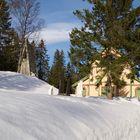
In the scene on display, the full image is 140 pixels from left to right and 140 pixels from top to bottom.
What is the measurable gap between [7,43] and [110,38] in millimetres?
30495

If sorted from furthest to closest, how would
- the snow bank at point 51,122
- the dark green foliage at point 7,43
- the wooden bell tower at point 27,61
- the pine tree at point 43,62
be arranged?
the pine tree at point 43,62
the dark green foliage at point 7,43
the wooden bell tower at point 27,61
the snow bank at point 51,122

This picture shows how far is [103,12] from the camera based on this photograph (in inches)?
1332

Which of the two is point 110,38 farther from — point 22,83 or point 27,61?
point 27,61

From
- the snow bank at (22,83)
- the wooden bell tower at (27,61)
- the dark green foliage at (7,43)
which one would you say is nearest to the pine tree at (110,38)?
the snow bank at (22,83)

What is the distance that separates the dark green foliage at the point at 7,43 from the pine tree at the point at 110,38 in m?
19.9

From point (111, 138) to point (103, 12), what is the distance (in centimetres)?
2563

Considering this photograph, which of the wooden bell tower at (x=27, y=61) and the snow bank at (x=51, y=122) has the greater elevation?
the wooden bell tower at (x=27, y=61)

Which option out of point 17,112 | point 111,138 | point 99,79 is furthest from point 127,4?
point 17,112

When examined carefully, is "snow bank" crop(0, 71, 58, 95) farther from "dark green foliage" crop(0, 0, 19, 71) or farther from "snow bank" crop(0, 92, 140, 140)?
"snow bank" crop(0, 92, 140, 140)

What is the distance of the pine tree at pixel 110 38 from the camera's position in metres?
32.3

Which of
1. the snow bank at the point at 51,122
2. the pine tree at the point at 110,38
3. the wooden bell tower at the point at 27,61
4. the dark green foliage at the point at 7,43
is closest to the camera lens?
Result: the snow bank at the point at 51,122

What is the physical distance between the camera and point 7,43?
6091 cm

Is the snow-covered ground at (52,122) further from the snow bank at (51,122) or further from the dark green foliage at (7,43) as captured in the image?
the dark green foliage at (7,43)

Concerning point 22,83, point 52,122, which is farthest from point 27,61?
point 52,122
